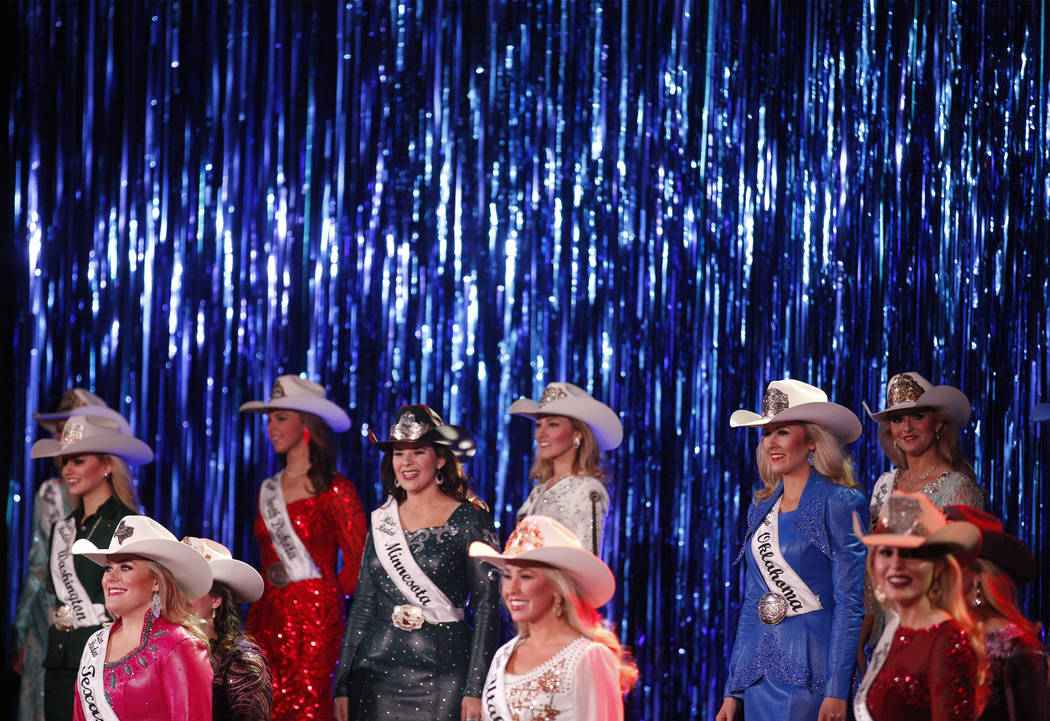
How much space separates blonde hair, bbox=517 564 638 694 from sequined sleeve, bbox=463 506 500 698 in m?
0.71

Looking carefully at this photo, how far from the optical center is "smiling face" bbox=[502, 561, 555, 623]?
326 centimetres

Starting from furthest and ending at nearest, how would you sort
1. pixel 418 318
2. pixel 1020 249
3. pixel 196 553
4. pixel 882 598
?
pixel 418 318 → pixel 1020 249 → pixel 196 553 → pixel 882 598

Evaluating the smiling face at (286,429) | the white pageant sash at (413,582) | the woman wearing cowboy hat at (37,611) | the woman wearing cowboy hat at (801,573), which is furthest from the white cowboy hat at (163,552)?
the woman wearing cowboy hat at (37,611)

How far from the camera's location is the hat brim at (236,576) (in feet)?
12.6

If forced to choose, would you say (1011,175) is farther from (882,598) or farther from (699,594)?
→ (882,598)

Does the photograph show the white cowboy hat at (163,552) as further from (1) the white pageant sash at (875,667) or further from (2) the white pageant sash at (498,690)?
(1) the white pageant sash at (875,667)

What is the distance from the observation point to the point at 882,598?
2764 millimetres

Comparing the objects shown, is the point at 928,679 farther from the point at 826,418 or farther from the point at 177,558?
the point at 177,558

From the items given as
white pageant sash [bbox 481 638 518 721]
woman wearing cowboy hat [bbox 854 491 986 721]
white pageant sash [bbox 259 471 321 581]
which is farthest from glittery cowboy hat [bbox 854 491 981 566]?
white pageant sash [bbox 259 471 321 581]

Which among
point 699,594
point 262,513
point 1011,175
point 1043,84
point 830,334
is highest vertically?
point 1043,84

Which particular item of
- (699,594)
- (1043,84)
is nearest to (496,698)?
(699,594)

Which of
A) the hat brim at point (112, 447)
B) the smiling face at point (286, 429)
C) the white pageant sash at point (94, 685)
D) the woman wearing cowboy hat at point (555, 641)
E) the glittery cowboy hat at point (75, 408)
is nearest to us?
the woman wearing cowboy hat at point (555, 641)

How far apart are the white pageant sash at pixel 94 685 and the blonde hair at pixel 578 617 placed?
1087 mm

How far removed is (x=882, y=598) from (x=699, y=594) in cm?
345
